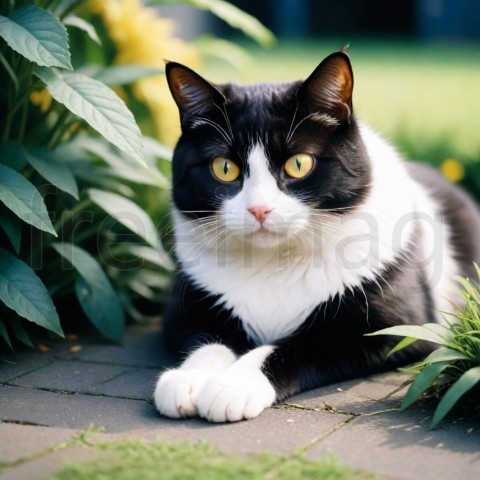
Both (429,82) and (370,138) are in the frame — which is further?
(429,82)

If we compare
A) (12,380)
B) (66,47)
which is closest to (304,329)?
(12,380)

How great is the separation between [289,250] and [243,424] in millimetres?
648

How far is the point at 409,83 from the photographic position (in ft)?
28.0

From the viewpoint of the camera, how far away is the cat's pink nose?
2.17 m

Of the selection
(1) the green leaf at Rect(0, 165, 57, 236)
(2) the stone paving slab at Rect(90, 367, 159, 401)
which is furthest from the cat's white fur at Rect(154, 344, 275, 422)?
(1) the green leaf at Rect(0, 165, 57, 236)

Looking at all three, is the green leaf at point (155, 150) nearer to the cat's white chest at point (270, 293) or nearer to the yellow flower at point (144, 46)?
the yellow flower at point (144, 46)

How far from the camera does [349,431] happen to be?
75.5 inches

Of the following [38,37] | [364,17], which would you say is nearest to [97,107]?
[38,37]

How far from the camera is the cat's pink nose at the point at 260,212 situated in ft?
7.11

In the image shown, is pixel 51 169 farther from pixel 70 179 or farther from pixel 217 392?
pixel 217 392

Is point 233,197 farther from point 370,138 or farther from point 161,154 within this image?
point 161,154

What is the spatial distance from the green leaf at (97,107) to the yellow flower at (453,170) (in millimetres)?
2454

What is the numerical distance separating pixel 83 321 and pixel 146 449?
147cm

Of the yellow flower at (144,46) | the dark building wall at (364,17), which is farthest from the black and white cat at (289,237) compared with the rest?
the dark building wall at (364,17)
